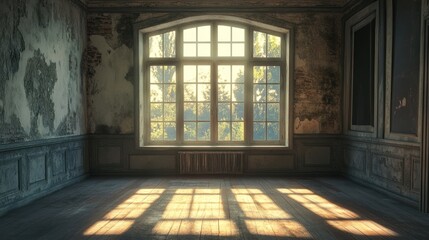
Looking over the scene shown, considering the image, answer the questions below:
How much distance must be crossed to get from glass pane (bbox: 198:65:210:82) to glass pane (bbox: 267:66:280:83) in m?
1.27

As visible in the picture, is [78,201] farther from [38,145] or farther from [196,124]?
[196,124]

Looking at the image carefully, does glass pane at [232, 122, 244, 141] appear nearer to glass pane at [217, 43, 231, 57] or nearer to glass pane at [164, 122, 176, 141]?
glass pane at [164, 122, 176, 141]

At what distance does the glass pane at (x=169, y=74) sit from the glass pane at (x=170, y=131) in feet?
2.95

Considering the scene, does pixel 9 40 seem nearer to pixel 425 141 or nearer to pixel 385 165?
pixel 425 141

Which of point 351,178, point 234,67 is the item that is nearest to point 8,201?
point 234,67

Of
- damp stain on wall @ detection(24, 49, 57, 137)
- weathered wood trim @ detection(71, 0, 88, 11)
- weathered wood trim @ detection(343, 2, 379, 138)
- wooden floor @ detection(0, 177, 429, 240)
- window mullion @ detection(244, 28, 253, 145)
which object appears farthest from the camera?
window mullion @ detection(244, 28, 253, 145)

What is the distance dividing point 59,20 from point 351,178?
5.91 m

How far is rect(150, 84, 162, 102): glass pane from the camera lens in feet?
25.3

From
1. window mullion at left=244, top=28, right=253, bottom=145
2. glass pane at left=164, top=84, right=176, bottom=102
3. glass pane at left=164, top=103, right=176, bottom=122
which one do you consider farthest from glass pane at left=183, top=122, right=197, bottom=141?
window mullion at left=244, top=28, right=253, bottom=145

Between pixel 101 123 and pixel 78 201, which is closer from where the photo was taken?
pixel 78 201

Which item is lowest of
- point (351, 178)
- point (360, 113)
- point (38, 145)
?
point (351, 178)

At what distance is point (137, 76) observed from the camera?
7.41 m

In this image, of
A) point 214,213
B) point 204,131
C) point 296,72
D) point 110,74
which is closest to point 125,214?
point 214,213

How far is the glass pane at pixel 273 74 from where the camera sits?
7.71m
